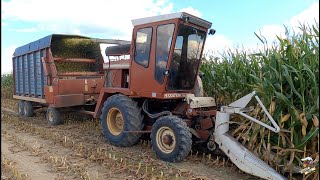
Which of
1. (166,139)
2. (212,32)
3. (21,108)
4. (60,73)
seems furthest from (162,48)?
(21,108)

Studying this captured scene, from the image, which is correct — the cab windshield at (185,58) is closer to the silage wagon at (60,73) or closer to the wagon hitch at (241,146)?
the wagon hitch at (241,146)

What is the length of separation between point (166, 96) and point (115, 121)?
133cm

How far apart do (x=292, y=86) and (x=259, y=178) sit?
1261 mm

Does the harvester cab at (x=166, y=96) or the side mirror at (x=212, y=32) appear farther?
the side mirror at (x=212, y=32)

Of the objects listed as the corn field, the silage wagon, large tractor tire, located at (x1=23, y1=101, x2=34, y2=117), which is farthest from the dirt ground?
large tractor tire, located at (x1=23, y1=101, x2=34, y2=117)

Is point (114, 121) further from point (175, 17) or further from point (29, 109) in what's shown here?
point (29, 109)

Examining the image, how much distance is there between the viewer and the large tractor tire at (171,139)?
450cm

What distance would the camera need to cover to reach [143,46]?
546cm

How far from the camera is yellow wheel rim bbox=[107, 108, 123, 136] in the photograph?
586cm

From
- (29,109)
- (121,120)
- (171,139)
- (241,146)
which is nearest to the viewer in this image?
(241,146)

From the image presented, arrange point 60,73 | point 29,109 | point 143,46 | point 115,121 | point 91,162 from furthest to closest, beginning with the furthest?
1. point 29,109
2. point 60,73
3. point 115,121
4. point 143,46
5. point 91,162

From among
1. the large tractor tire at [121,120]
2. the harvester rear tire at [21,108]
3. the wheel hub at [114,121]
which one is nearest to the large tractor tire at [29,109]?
the harvester rear tire at [21,108]

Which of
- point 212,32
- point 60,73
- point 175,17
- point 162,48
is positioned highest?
point 175,17

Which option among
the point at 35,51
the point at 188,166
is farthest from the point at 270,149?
the point at 35,51
